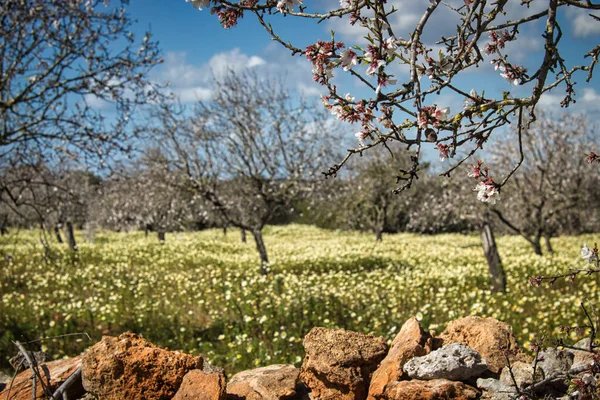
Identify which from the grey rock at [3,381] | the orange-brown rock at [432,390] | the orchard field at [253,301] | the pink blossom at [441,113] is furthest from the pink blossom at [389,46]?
the orchard field at [253,301]

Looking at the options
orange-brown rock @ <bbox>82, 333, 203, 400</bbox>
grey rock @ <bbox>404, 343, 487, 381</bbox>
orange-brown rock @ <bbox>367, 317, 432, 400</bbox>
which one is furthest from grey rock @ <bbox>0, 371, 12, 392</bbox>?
grey rock @ <bbox>404, 343, 487, 381</bbox>

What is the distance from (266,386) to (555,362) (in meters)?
1.76

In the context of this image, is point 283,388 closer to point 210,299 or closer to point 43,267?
point 210,299

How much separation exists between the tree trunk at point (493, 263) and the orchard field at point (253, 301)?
0.23 meters

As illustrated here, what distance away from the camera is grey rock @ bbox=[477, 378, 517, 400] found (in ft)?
8.76

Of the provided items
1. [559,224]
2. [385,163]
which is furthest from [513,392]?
[385,163]

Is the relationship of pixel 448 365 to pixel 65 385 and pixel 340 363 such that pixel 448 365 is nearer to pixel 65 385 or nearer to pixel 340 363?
pixel 340 363

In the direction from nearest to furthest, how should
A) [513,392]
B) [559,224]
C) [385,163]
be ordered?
[513,392]
[559,224]
[385,163]

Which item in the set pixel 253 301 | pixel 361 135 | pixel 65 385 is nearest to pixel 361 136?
pixel 361 135

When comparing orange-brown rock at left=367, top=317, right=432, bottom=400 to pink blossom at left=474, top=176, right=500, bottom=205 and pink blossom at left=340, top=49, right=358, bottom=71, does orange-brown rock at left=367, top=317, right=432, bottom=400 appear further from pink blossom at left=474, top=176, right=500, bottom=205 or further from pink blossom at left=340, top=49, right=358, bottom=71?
pink blossom at left=340, top=49, right=358, bottom=71

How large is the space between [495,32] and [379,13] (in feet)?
3.62

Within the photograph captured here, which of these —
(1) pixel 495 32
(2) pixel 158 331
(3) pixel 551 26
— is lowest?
(2) pixel 158 331

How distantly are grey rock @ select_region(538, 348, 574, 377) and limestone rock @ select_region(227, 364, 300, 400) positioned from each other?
1.51 meters

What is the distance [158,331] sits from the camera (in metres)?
7.83
